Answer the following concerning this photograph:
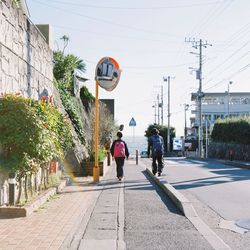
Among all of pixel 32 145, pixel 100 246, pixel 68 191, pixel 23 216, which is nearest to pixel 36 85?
pixel 68 191

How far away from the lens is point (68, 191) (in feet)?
38.4

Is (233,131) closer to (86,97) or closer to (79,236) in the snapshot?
(86,97)

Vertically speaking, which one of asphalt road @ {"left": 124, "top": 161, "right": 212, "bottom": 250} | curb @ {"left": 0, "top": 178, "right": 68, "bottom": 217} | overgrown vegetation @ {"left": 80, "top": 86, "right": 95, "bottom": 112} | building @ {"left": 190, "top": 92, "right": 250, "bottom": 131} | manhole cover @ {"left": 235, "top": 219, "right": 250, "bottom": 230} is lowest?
manhole cover @ {"left": 235, "top": 219, "right": 250, "bottom": 230}

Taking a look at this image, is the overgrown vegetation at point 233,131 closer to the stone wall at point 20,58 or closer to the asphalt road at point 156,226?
the stone wall at point 20,58

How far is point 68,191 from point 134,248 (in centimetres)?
575

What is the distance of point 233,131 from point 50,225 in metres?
36.6

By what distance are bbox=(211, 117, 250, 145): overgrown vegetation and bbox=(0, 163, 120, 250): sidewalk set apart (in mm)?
29649

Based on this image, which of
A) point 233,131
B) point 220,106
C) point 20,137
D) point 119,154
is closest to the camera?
point 20,137

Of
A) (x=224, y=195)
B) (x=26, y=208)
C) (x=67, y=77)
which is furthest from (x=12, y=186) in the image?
(x=67, y=77)

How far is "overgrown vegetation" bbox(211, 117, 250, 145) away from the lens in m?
38.4

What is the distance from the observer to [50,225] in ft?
24.0

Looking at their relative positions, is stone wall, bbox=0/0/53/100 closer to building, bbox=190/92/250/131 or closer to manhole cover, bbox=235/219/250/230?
manhole cover, bbox=235/219/250/230

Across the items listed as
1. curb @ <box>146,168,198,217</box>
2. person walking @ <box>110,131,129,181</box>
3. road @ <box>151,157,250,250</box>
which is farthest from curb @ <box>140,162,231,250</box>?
person walking @ <box>110,131,129,181</box>

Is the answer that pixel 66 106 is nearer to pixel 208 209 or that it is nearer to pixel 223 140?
pixel 208 209
